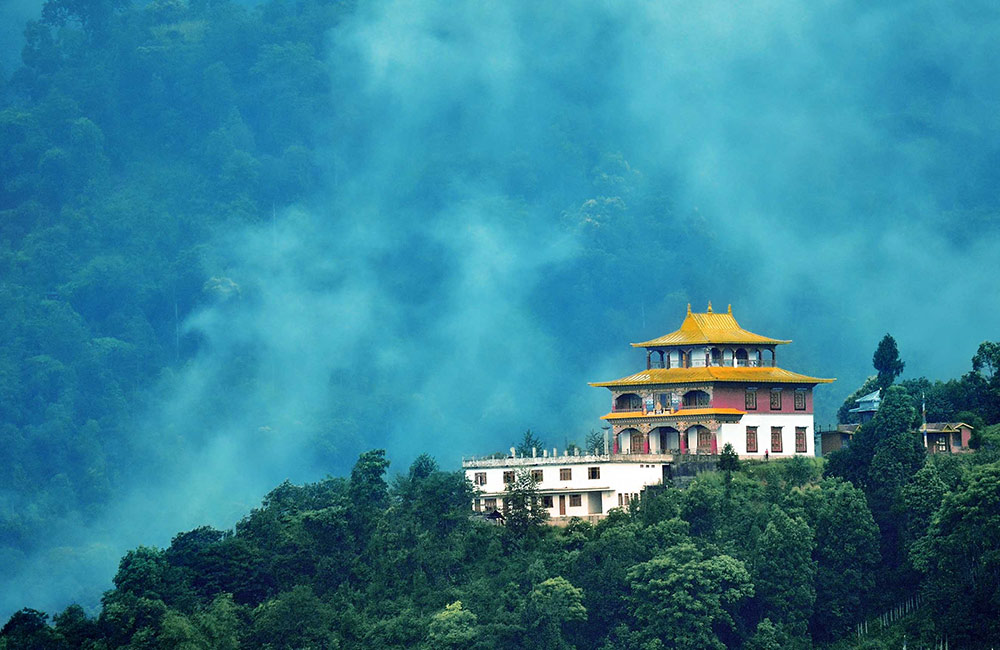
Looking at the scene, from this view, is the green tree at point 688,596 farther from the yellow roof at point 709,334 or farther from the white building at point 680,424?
the yellow roof at point 709,334

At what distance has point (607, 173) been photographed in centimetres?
19500

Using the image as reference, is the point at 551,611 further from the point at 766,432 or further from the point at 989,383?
the point at 989,383

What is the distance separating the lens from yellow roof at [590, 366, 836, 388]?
86.7 meters

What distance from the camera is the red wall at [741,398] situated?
86500 millimetres

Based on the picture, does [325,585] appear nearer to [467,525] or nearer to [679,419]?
[467,525]

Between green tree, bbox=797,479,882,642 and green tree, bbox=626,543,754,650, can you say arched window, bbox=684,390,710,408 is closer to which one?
green tree, bbox=797,479,882,642

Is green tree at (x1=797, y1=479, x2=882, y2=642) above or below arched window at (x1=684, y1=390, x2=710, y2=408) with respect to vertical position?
below

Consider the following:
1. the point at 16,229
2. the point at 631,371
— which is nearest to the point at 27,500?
the point at 16,229

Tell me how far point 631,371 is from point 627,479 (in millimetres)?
90055

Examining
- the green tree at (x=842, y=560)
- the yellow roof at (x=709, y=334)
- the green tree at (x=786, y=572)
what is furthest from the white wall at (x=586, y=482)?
the green tree at (x=842, y=560)

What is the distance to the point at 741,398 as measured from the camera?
86.9 m

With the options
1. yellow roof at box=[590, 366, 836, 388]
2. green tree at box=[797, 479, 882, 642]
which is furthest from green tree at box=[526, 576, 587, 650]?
yellow roof at box=[590, 366, 836, 388]

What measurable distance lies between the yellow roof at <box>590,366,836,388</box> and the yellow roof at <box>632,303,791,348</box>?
4.43 feet

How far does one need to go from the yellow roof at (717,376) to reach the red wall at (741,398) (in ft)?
1.54
